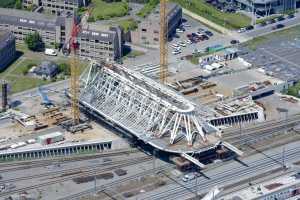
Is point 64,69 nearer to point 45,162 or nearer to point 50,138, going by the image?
point 50,138

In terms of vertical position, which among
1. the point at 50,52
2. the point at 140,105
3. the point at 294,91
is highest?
the point at 50,52

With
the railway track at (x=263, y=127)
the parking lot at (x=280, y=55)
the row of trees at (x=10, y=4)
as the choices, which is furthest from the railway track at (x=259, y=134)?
the row of trees at (x=10, y=4)

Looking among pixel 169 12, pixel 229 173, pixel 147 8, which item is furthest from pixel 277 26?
pixel 229 173

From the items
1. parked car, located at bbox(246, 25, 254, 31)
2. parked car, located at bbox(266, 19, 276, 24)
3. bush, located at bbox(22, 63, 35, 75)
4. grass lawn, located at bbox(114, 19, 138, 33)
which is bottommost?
bush, located at bbox(22, 63, 35, 75)

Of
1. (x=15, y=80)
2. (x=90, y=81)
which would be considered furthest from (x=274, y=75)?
(x=15, y=80)

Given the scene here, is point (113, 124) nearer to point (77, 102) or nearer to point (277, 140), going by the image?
point (77, 102)

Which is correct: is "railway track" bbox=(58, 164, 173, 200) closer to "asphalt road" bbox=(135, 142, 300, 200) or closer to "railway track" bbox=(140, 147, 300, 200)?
"asphalt road" bbox=(135, 142, 300, 200)

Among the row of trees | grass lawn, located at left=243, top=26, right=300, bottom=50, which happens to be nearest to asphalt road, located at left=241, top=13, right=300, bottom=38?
grass lawn, located at left=243, top=26, right=300, bottom=50
